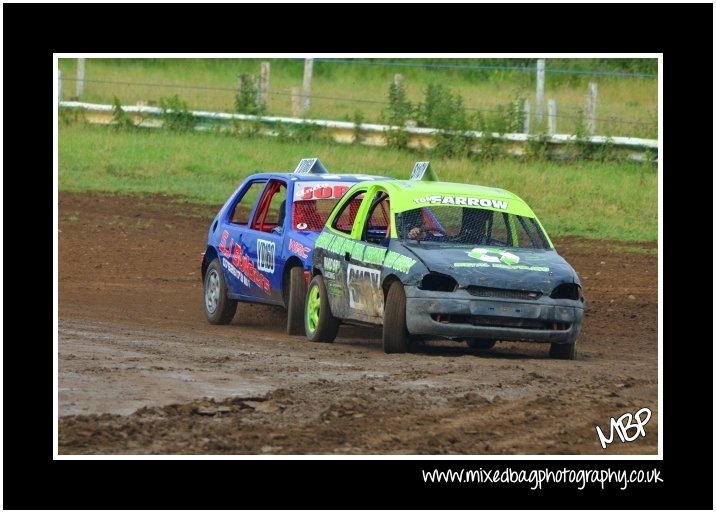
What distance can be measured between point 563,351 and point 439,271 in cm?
129

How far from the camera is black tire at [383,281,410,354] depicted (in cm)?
1195

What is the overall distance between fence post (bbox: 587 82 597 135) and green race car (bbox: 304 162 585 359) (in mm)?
12971

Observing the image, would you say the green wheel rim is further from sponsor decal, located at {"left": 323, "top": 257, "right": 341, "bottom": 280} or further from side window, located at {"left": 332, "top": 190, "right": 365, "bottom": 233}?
side window, located at {"left": 332, "top": 190, "right": 365, "bottom": 233}

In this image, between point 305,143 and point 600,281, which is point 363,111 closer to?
point 305,143

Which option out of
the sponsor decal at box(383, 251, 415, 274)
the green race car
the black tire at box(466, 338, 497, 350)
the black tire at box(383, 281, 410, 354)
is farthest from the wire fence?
the black tire at box(383, 281, 410, 354)

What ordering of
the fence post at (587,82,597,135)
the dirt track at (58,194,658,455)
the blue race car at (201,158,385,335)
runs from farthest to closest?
the fence post at (587,82,597,135) → the blue race car at (201,158,385,335) → the dirt track at (58,194,658,455)

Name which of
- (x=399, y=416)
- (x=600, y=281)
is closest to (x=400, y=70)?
(x=600, y=281)

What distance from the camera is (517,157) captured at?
2558cm

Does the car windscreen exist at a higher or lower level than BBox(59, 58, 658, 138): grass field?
lower

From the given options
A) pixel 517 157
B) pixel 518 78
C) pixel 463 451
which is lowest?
pixel 463 451

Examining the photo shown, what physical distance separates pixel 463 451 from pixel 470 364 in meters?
2.80

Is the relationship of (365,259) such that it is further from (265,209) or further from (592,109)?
(592,109)

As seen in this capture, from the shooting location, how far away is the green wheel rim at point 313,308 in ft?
44.1

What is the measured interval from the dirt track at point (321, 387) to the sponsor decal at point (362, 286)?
40 centimetres
